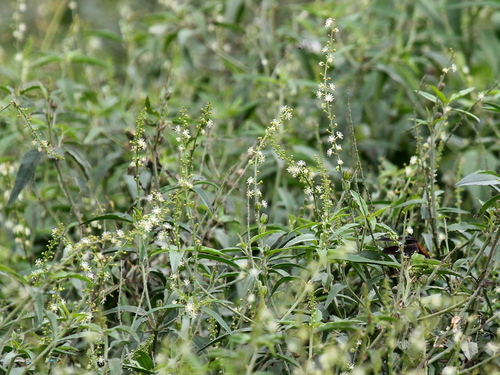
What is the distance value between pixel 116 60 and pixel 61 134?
11.6 ft

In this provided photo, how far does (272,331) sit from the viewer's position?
124cm

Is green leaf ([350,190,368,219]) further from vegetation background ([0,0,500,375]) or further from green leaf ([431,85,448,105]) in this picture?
green leaf ([431,85,448,105])

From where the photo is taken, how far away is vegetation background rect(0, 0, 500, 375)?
1381 millimetres

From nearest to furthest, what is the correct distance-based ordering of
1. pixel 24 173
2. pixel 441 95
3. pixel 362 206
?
pixel 362 206, pixel 441 95, pixel 24 173

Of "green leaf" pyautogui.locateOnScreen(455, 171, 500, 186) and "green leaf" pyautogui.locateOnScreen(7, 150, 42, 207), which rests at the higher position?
"green leaf" pyautogui.locateOnScreen(7, 150, 42, 207)

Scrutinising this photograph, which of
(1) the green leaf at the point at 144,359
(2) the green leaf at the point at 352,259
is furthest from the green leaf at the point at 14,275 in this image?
(2) the green leaf at the point at 352,259

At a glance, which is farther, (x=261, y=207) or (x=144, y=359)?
(x=261, y=207)

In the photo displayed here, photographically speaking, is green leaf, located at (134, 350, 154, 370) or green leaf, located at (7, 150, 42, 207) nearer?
green leaf, located at (134, 350, 154, 370)

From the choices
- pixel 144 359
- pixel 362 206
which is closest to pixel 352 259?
pixel 362 206

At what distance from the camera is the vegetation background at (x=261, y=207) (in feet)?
4.53

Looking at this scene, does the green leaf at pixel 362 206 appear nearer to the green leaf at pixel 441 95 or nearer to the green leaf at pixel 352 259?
the green leaf at pixel 352 259

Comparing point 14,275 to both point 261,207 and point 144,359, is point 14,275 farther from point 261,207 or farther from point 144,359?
point 261,207

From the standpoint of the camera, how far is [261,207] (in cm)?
148

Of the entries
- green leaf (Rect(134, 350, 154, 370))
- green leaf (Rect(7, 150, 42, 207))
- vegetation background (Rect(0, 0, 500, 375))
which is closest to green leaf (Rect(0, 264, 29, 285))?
vegetation background (Rect(0, 0, 500, 375))
